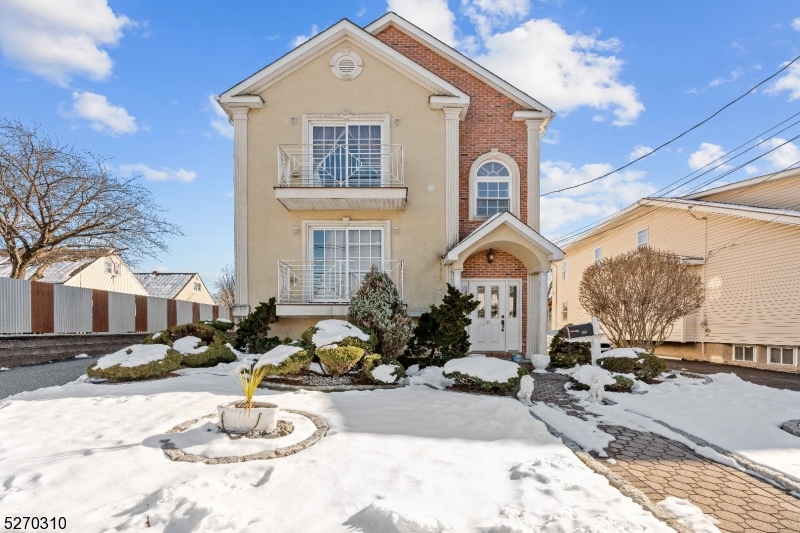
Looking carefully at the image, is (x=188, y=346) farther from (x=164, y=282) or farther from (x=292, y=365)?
(x=164, y=282)

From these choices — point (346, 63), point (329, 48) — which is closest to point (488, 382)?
point (346, 63)

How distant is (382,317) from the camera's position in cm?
944

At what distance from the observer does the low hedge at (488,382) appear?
749 cm

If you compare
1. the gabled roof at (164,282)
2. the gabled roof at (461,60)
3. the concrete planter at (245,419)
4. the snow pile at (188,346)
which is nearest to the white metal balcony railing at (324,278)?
the snow pile at (188,346)

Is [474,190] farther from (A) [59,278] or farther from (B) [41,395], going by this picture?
(A) [59,278]

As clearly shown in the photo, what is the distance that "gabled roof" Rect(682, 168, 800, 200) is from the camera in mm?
12950

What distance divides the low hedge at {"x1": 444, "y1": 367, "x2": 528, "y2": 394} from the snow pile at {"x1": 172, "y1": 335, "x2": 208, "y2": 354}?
576 cm

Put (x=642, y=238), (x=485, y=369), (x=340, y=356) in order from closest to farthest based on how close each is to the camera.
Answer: (x=485, y=369), (x=340, y=356), (x=642, y=238)

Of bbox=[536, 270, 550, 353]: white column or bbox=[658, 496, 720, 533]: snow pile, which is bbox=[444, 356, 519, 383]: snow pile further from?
bbox=[536, 270, 550, 353]: white column

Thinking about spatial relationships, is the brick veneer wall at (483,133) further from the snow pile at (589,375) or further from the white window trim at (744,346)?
the white window trim at (744,346)

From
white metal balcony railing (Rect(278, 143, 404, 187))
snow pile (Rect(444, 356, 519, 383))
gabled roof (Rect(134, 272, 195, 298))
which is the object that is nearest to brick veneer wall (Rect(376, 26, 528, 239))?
white metal balcony railing (Rect(278, 143, 404, 187))

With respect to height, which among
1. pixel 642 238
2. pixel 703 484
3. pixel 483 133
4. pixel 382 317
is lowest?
pixel 703 484

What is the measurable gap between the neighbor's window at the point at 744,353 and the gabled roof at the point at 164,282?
3385cm

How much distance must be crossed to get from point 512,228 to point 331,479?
849 cm
